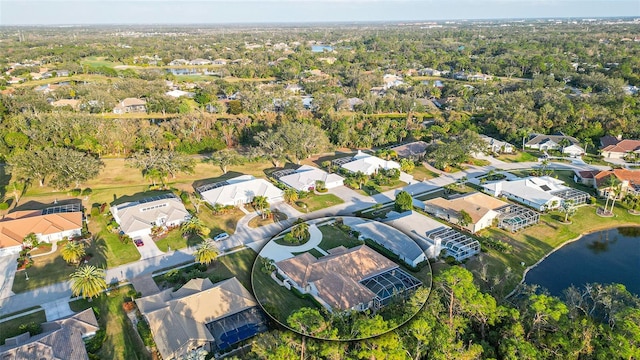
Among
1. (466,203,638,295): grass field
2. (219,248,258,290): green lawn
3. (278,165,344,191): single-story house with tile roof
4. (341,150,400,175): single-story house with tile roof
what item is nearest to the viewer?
(219,248,258,290): green lawn

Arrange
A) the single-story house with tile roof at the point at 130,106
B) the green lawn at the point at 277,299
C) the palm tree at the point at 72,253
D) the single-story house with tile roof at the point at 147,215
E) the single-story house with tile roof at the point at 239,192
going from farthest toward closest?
the single-story house with tile roof at the point at 130,106 < the single-story house with tile roof at the point at 239,192 < the single-story house with tile roof at the point at 147,215 < the palm tree at the point at 72,253 < the green lawn at the point at 277,299

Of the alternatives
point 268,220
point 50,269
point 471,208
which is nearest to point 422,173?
point 471,208

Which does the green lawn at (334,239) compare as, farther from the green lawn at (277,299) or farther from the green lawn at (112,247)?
the green lawn at (112,247)

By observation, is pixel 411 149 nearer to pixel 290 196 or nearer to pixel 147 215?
pixel 290 196

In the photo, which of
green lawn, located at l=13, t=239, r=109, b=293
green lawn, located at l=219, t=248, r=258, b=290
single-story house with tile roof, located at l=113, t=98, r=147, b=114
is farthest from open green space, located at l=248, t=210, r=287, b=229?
single-story house with tile roof, located at l=113, t=98, r=147, b=114

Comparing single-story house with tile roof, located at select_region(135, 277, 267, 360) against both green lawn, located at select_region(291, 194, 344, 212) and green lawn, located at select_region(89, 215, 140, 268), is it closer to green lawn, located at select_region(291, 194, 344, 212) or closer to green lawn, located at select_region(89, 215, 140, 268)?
green lawn, located at select_region(89, 215, 140, 268)

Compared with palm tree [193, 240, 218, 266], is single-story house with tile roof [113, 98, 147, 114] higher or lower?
higher
